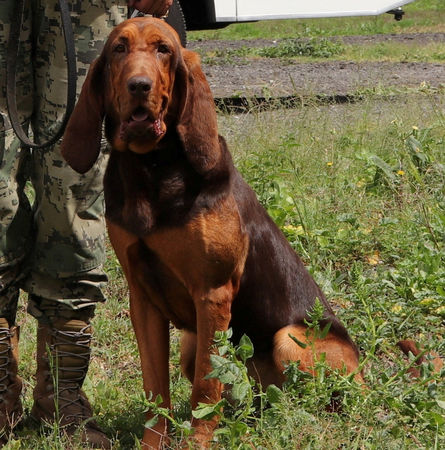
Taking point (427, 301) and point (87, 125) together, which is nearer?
point (87, 125)

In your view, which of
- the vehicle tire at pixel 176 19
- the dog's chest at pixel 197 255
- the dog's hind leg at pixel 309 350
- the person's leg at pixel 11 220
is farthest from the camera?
the vehicle tire at pixel 176 19

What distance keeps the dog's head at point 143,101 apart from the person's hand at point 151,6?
8.4 inches

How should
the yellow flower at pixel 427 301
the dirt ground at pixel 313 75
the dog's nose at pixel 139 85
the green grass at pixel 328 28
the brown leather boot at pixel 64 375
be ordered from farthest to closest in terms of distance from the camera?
the green grass at pixel 328 28 < the dirt ground at pixel 313 75 < the yellow flower at pixel 427 301 < the brown leather boot at pixel 64 375 < the dog's nose at pixel 139 85

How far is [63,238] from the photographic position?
10.7 feet

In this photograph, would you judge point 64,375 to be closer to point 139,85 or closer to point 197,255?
point 197,255

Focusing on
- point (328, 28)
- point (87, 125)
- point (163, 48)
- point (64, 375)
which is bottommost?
point (328, 28)

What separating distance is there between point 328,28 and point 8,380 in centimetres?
1382

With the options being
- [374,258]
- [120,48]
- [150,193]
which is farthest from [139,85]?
[374,258]

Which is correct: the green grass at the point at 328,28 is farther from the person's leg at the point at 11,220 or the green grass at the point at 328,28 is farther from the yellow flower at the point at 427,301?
the person's leg at the point at 11,220

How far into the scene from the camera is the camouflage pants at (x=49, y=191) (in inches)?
122

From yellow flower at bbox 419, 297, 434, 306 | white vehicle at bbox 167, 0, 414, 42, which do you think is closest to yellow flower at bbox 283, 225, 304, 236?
yellow flower at bbox 419, 297, 434, 306

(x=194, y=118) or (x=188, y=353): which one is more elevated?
(x=194, y=118)

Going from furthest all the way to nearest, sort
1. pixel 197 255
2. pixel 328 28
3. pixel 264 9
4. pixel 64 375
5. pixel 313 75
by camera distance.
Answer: pixel 328 28 → pixel 313 75 → pixel 264 9 → pixel 64 375 → pixel 197 255

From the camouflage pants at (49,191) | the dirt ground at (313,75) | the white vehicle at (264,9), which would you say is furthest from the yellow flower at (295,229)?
the white vehicle at (264,9)
